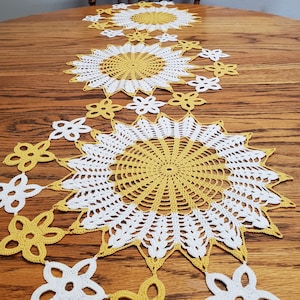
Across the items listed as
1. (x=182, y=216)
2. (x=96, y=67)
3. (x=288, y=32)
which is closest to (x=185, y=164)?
(x=182, y=216)

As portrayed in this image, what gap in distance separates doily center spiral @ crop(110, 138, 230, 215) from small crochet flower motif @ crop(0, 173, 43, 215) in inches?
5.5

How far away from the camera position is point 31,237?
0.53 meters

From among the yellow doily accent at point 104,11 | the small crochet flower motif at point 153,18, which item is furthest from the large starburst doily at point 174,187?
the yellow doily accent at point 104,11

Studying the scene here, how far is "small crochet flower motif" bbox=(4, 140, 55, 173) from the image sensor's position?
0.66 m

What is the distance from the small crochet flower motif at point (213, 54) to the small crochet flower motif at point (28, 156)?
0.51 meters

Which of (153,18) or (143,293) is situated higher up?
(153,18)

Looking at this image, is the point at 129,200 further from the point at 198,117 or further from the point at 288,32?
the point at 288,32

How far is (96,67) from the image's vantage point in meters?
0.96

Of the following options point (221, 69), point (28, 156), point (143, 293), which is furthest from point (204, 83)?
point (143, 293)

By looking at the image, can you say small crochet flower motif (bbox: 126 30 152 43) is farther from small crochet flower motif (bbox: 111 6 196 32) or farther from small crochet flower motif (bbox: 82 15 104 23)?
small crochet flower motif (bbox: 82 15 104 23)

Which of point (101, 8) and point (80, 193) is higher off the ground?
point (101, 8)

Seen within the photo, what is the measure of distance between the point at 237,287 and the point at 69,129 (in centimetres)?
44

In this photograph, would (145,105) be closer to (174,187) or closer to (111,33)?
(174,187)

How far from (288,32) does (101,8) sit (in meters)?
0.65
